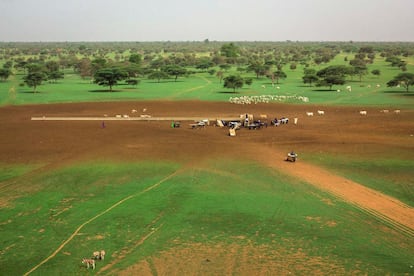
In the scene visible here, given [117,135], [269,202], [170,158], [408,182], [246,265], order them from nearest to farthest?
[246,265], [269,202], [408,182], [170,158], [117,135]

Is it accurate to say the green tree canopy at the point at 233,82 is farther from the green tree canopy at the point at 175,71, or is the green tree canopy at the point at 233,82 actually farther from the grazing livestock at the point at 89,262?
the grazing livestock at the point at 89,262

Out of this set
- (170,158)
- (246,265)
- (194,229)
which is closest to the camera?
(246,265)

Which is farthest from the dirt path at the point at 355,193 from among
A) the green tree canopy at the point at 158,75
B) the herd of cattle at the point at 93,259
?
the green tree canopy at the point at 158,75

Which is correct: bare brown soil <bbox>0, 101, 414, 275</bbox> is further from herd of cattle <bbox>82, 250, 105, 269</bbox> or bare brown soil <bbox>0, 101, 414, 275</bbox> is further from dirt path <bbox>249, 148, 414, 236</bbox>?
herd of cattle <bbox>82, 250, 105, 269</bbox>

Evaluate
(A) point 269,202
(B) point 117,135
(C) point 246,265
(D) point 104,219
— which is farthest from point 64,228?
(B) point 117,135

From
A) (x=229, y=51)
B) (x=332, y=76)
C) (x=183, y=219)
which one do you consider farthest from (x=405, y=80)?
(x=229, y=51)

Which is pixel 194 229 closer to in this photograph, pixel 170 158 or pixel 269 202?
pixel 269 202
